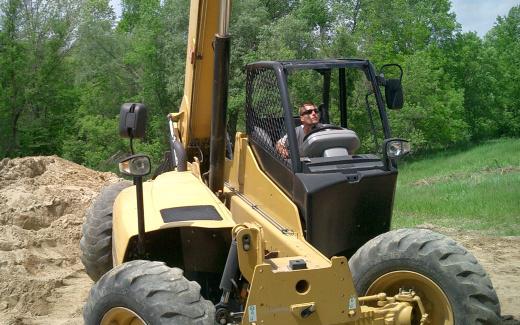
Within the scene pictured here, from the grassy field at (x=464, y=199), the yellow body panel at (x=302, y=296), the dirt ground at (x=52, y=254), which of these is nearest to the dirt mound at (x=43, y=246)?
the dirt ground at (x=52, y=254)

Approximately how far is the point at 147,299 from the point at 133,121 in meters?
1.46

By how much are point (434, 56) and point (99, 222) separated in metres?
42.8

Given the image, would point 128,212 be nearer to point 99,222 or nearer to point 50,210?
point 99,222

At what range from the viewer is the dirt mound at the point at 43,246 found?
24.3ft

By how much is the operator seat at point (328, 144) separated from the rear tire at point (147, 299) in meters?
1.43

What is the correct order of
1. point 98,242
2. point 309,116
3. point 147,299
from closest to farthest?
point 147,299
point 309,116
point 98,242

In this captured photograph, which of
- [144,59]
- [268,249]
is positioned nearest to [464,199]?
[268,249]

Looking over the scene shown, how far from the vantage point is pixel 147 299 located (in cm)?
434

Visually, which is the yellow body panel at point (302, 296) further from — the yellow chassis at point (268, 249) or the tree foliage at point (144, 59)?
the tree foliage at point (144, 59)

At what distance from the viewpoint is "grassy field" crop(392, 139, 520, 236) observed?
42.3 ft

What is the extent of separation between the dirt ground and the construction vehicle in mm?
1898

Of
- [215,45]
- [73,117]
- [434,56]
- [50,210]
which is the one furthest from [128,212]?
[434,56]

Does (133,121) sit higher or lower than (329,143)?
higher

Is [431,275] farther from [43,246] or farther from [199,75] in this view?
[43,246]
